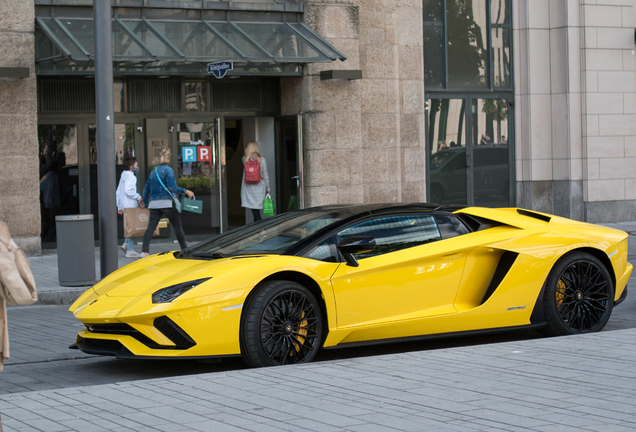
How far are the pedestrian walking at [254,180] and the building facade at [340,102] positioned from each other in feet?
3.08

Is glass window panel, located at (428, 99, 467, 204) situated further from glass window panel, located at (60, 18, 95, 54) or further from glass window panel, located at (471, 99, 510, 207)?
glass window panel, located at (60, 18, 95, 54)

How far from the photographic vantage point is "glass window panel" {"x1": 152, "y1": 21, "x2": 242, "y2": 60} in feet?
47.7

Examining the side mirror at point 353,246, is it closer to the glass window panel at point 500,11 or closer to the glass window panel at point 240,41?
the glass window panel at point 240,41

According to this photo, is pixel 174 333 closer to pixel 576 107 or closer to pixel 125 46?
pixel 125 46

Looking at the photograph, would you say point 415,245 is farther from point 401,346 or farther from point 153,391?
point 153,391

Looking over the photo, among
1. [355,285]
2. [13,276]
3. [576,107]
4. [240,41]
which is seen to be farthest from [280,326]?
[576,107]

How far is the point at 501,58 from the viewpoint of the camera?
19.2 metres

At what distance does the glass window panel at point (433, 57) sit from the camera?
59.9ft

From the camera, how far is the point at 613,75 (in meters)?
19.0

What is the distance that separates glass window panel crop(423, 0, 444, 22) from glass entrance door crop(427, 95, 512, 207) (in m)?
1.74

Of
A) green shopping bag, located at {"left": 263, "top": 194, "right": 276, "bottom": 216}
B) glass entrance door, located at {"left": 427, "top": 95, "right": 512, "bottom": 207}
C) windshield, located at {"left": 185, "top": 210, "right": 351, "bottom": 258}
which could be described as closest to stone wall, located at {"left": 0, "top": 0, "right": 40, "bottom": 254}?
green shopping bag, located at {"left": 263, "top": 194, "right": 276, "bottom": 216}

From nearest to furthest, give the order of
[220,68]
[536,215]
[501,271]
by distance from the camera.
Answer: [501,271]
[536,215]
[220,68]

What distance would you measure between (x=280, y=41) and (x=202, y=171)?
116 inches

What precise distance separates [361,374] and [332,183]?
10.8 metres
